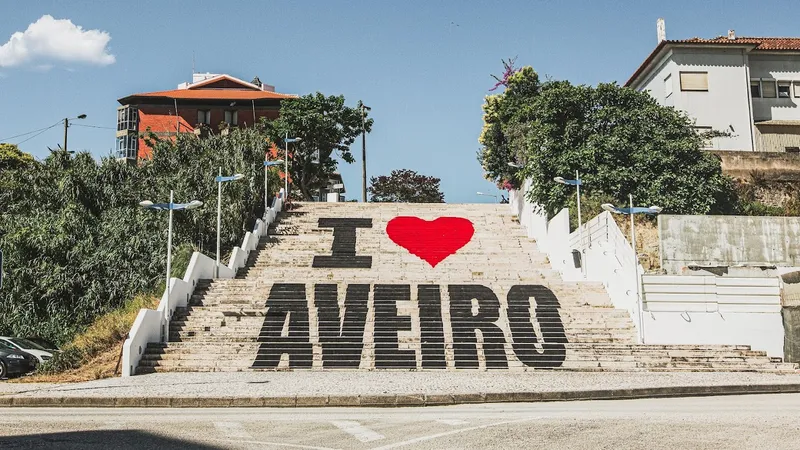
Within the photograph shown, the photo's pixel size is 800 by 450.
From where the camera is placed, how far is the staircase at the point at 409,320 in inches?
767

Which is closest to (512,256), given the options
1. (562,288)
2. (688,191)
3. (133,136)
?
(562,288)

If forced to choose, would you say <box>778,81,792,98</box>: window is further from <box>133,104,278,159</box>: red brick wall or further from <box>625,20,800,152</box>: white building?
<box>133,104,278,159</box>: red brick wall

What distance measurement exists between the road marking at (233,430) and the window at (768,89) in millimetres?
41168

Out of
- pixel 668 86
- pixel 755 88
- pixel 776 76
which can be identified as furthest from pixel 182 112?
pixel 776 76

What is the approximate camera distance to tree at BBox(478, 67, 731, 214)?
31.3 metres

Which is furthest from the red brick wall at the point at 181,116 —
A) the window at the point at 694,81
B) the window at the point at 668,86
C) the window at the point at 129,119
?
the window at the point at 694,81

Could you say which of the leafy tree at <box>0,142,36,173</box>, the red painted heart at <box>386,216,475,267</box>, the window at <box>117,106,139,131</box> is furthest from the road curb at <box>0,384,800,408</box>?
the window at <box>117,106,139,131</box>

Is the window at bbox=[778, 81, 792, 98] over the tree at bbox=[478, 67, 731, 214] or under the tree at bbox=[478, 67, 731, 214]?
over

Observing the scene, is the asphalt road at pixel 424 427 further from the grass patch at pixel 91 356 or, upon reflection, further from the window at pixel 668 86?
the window at pixel 668 86

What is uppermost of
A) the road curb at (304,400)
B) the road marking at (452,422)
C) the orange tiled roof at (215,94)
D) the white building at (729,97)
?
the orange tiled roof at (215,94)

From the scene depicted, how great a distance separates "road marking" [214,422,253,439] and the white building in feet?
118

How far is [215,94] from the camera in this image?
63.6 m

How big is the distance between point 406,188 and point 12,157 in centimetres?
3163

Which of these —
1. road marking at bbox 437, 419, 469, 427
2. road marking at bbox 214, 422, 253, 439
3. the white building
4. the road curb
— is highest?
the white building
